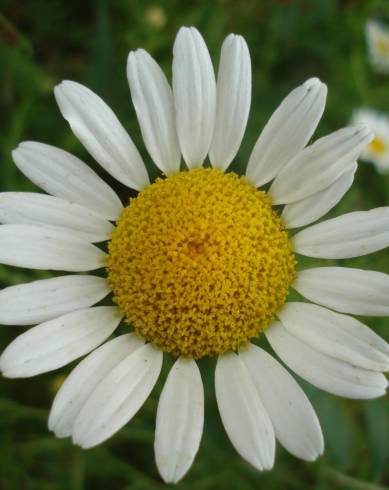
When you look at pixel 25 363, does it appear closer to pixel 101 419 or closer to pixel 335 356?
pixel 101 419

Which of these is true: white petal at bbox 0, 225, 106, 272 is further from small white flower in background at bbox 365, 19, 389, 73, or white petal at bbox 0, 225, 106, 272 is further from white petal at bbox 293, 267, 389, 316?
small white flower in background at bbox 365, 19, 389, 73

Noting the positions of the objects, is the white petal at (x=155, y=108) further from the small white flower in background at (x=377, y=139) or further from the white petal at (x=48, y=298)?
the small white flower in background at (x=377, y=139)

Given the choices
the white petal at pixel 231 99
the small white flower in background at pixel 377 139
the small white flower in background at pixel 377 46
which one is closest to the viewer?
the white petal at pixel 231 99

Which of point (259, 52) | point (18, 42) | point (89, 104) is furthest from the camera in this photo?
point (259, 52)

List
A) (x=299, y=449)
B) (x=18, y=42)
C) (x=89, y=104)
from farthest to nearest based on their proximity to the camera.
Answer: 1. (x=18, y=42)
2. (x=89, y=104)
3. (x=299, y=449)

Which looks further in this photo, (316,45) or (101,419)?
(316,45)

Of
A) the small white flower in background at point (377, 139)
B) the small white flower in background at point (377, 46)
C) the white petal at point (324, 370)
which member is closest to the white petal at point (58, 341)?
the white petal at point (324, 370)

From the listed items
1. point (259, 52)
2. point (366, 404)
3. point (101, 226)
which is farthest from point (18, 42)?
point (366, 404)

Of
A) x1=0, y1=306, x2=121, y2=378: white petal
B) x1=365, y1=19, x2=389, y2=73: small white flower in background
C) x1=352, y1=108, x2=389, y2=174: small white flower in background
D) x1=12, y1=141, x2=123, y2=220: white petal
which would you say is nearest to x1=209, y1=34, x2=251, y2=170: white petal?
x1=12, y1=141, x2=123, y2=220: white petal
